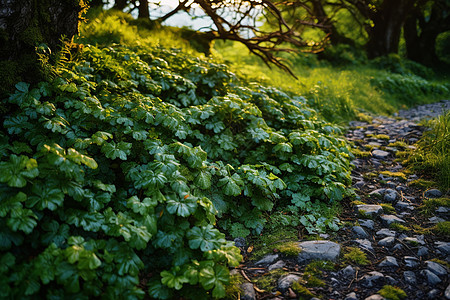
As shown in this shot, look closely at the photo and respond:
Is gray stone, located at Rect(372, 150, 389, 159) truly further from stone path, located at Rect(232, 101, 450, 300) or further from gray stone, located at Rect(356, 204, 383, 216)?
gray stone, located at Rect(356, 204, 383, 216)

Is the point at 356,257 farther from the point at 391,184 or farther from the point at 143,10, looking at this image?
the point at 143,10

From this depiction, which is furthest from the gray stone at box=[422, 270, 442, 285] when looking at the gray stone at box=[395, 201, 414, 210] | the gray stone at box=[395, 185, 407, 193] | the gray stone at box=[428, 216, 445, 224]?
the gray stone at box=[395, 185, 407, 193]

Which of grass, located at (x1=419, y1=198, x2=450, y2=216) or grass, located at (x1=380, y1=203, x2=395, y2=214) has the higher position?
grass, located at (x1=419, y1=198, x2=450, y2=216)

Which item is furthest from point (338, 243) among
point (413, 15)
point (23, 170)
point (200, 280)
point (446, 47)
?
point (446, 47)

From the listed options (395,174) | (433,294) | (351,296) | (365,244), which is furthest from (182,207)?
(395,174)

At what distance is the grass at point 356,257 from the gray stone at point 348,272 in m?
0.12

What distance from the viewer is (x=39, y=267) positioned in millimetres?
1848

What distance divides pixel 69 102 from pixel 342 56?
13493 millimetres

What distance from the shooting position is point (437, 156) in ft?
13.7

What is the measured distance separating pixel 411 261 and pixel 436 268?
7.5 inches

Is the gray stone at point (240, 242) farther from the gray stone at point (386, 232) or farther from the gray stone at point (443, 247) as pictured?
the gray stone at point (443, 247)

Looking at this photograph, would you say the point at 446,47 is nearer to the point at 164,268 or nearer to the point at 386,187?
the point at 386,187

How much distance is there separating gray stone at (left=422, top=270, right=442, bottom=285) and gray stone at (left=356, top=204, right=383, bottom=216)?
0.97 meters

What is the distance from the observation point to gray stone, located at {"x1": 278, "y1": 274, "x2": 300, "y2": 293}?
2.38 metres
